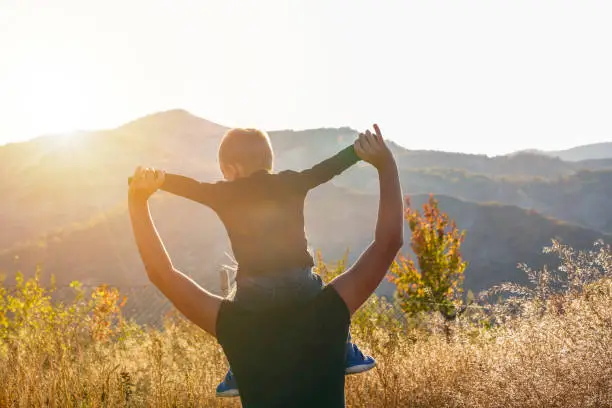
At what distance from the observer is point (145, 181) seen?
204cm

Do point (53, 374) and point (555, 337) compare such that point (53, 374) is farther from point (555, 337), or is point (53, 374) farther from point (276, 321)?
point (555, 337)

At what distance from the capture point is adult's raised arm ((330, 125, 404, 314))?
203cm

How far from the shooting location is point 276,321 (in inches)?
78.2

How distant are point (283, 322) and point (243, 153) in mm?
681

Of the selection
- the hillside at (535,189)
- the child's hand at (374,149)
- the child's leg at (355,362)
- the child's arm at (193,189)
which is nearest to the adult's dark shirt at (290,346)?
the child's leg at (355,362)

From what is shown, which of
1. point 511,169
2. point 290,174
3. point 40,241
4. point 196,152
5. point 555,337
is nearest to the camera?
point 290,174

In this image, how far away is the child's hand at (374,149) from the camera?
212 cm

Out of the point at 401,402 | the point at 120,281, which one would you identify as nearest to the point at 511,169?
the point at 120,281

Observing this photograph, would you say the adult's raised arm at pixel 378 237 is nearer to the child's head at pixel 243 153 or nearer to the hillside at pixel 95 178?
the child's head at pixel 243 153

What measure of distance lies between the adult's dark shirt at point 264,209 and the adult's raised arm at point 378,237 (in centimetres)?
9

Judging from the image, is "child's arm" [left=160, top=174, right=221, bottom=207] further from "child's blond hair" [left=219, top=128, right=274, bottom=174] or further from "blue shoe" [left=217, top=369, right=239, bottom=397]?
"blue shoe" [left=217, top=369, right=239, bottom=397]

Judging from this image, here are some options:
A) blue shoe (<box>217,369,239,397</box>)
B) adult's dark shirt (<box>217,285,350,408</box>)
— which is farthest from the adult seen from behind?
blue shoe (<box>217,369,239,397</box>)

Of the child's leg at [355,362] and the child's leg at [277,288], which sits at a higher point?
the child's leg at [277,288]

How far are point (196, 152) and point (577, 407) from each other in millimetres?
90578
